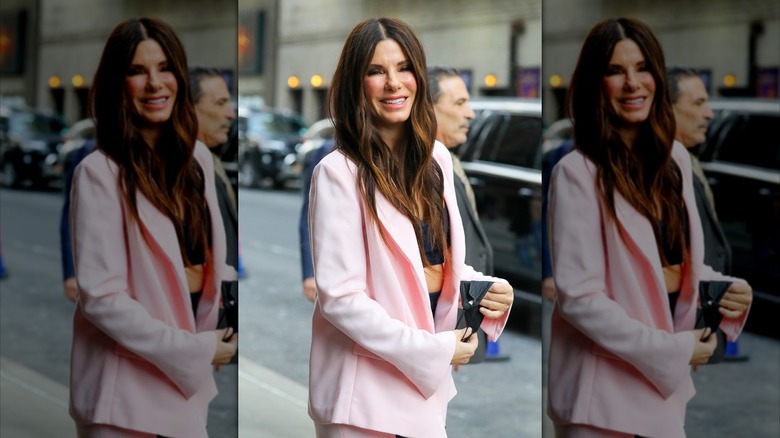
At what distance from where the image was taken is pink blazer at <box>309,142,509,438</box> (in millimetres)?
2854

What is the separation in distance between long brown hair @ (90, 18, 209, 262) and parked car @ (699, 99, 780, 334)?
148 centimetres

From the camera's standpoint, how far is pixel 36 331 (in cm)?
358

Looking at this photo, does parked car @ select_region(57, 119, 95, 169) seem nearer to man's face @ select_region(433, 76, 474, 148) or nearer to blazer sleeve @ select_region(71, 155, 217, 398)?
blazer sleeve @ select_region(71, 155, 217, 398)

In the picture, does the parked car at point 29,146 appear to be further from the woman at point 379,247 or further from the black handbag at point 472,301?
the black handbag at point 472,301

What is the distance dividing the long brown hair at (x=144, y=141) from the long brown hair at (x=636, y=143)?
1130mm

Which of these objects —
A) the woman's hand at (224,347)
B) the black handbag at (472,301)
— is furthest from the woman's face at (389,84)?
the woman's hand at (224,347)

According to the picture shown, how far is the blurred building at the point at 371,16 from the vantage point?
3.33 meters

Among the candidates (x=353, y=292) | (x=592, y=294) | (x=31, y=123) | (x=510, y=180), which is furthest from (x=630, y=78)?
(x=31, y=123)

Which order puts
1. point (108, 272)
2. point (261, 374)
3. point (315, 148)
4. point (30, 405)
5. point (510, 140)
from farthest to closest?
point (510, 140) → point (261, 374) → point (315, 148) → point (30, 405) → point (108, 272)

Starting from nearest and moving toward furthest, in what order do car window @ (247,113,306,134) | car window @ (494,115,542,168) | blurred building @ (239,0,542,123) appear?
blurred building @ (239,0,542,123)
car window @ (247,113,306,134)
car window @ (494,115,542,168)

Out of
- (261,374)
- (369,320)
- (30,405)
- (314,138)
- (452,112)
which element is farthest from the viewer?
(261,374)

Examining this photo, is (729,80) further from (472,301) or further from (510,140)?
(472,301)

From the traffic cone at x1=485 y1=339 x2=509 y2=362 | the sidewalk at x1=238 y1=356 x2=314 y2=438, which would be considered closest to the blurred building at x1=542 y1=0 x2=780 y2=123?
the traffic cone at x1=485 y1=339 x2=509 y2=362

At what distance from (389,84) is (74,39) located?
1.13 metres
